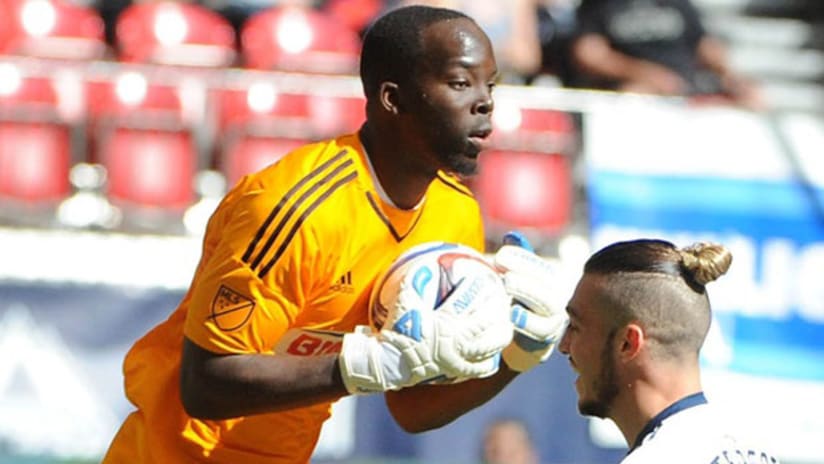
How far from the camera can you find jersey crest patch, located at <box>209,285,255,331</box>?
4543mm

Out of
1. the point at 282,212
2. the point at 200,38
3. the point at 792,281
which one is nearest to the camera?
the point at 282,212

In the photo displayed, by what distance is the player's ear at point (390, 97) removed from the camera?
4.76 meters

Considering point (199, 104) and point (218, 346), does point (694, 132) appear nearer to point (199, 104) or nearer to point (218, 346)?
point (199, 104)

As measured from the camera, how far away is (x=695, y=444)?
376cm

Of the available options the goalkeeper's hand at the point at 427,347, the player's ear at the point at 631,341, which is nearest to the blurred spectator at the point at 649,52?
the goalkeeper's hand at the point at 427,347

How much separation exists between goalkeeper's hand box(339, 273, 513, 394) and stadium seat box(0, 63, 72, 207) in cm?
489

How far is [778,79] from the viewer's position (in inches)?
477

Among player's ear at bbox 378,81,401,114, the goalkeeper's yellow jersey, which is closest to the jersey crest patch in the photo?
the goalkeeper's yellow jersey

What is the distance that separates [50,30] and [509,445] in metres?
3.34

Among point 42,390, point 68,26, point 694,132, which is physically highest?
point 68,26

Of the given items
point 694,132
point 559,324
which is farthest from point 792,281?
point 559,324

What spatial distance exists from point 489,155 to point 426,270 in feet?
15.6

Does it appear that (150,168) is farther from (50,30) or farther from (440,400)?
(440,400)

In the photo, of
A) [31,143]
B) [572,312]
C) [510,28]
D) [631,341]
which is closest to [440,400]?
[572,312]
